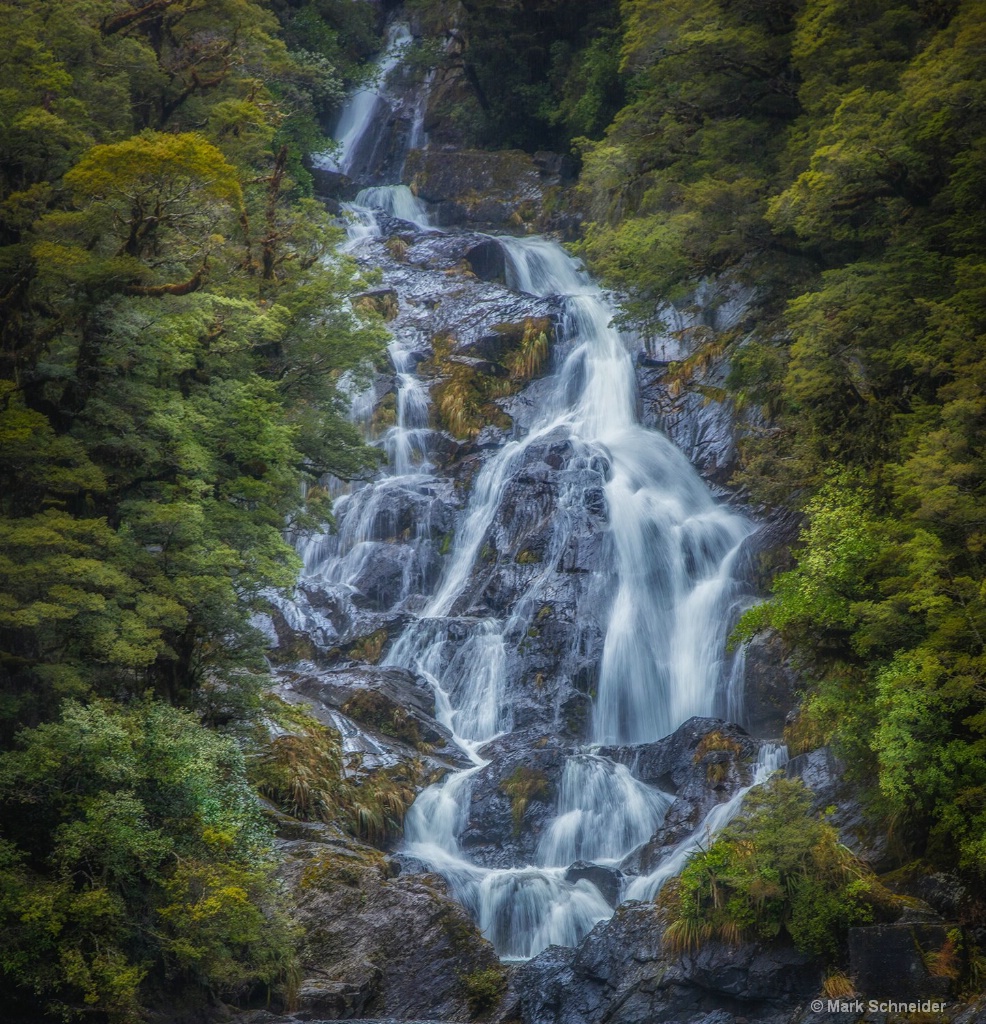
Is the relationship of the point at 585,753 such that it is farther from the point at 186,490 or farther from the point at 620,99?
the point at 620,99

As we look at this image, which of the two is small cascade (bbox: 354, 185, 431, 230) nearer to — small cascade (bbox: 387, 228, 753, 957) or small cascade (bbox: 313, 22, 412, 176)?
small cascade (bbox: 313, 22, 412, 176)

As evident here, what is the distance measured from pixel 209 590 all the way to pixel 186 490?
7.28 ft

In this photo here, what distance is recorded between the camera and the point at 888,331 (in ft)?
57.9

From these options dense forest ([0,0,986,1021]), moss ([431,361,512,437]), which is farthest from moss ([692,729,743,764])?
moss ([431,361,512,437])

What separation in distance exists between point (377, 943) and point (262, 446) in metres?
8.19

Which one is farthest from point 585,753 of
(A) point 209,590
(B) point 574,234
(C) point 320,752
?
(B) point 574,234

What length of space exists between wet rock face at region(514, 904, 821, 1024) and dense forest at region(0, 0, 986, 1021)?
526 millimetres

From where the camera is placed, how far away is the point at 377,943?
1419 centimetres

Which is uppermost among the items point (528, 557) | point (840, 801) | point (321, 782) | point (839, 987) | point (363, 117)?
point (363, 117)

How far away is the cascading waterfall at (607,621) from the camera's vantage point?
17.3 meters

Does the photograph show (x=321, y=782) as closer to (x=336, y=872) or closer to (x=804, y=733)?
(x=336, y=872)

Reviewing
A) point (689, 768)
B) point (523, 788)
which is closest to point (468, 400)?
point (523, 788)

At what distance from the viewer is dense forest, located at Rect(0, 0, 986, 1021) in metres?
12.0

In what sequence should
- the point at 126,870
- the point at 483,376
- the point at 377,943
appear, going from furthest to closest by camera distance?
the point at 483,376 → the point at 377,943 → the point at 126,870
